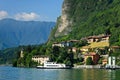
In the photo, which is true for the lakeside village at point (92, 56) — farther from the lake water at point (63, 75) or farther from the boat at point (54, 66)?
the lake water at point (63, 75)

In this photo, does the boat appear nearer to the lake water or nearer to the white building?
the white building

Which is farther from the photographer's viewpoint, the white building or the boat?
the white building

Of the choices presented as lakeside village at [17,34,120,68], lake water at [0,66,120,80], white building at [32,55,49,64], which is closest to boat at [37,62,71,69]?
lakeside village at [17,34,120,68]

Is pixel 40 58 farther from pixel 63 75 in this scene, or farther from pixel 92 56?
pixel 63 75

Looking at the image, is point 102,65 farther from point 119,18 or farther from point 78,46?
point 119,18

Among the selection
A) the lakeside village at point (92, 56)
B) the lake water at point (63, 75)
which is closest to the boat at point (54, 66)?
the lakeside village at point (92, 56)

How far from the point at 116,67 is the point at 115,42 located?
32.4 metres

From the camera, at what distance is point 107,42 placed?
159m

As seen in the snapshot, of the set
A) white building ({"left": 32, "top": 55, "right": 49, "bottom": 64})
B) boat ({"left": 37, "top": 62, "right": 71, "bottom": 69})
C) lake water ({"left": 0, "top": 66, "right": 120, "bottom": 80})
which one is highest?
white building ({"left": 32, "top": 55, "right": 49, "bottom": 64})

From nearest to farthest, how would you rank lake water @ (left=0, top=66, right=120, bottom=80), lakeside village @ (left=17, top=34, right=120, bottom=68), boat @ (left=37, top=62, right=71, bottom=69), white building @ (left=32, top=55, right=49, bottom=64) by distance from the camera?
1. lake water @ (left=0, top=66, right=120, bottom=80)
2. boat @ (left=37, top=62, right=71, bottom=69)
3. lakeside village @ (left=17, top=34, right=120, bottom=68)
4. white building @ (left=32, top=55, right=49, bottom=64)

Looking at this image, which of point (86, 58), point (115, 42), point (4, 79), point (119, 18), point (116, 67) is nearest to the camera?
point (4, 79)

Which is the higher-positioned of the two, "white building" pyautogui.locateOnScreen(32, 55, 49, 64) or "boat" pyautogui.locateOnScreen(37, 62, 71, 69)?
"white building" pyautogui.locateOnScreen(32, 55, 49, 64)

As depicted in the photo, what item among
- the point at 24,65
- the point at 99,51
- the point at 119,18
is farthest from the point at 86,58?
the point at 119,18

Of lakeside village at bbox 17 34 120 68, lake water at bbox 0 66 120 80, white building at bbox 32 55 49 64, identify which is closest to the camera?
lake water at bbox 0 66 120 80
